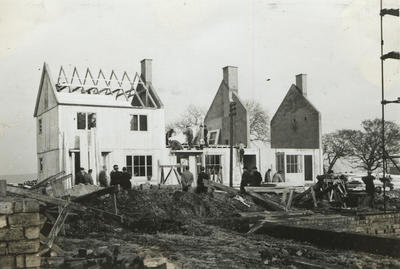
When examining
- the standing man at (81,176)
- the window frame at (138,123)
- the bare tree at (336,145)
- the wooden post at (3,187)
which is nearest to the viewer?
the wooden post at (3,187)

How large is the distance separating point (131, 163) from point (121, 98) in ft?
18.1

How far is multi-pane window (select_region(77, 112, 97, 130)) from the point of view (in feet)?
79.6

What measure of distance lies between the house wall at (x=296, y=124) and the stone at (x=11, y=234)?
96.8 feet

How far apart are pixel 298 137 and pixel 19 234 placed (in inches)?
1244

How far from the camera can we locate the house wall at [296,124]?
112 feet

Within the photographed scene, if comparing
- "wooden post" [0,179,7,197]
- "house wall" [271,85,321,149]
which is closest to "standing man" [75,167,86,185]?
"wooden post" [0,179,7,197]

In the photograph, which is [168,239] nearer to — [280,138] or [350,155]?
[280,138]

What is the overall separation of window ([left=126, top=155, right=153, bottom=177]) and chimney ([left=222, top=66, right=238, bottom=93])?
11.0m

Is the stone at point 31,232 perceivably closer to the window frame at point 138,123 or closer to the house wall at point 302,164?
the window frame at point 138,123

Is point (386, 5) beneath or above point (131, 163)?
above

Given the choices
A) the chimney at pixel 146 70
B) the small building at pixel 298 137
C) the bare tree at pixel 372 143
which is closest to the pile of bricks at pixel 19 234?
the chimney at pixel 146 70

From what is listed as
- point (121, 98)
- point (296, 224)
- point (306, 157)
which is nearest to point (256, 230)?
point (296, 224)

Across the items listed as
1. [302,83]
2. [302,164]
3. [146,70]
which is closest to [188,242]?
[146,70]

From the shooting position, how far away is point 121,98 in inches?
1134
